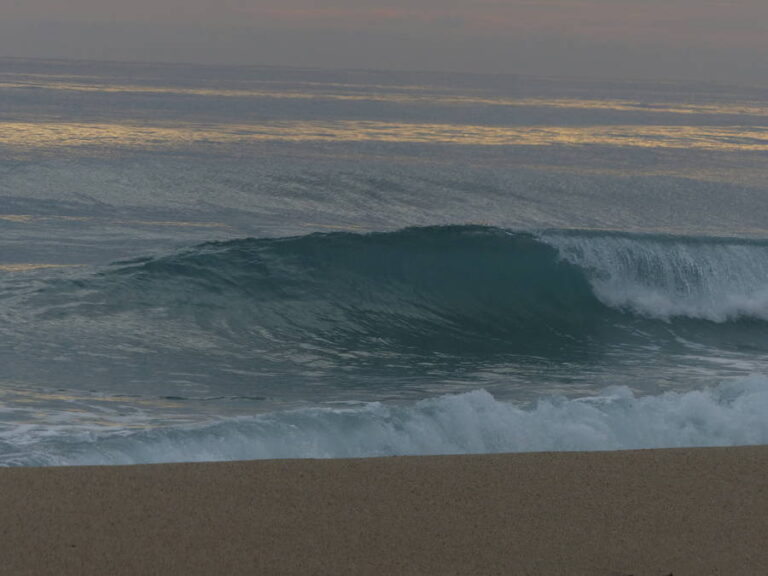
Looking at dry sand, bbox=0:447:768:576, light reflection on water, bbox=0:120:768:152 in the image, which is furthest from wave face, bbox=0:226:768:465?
light reflection on water, bbox=0:120:768:152

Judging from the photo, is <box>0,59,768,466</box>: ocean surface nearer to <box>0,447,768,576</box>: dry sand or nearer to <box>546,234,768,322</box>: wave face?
<box>546,234,768,322</box>: wave face

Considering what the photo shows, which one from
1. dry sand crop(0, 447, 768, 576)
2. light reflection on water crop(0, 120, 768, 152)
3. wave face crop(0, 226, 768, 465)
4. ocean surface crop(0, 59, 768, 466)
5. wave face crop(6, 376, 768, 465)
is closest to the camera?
dry sand crop(0, 447, 768, 576)

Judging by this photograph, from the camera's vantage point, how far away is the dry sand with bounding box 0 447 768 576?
13.4ft

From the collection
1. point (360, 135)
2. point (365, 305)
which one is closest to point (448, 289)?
point (365, 305)

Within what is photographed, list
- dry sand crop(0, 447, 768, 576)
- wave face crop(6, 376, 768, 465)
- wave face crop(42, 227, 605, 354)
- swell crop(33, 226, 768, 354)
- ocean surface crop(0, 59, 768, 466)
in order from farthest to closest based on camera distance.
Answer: swell crop(33, 226, 768, 354) → wave face crop(42, 227, 605, 354) → ocean surface crop(0, 59, 768, 466) → wave face crop(6, 376, 768, 465) → dry sand crop(0, 447, 768, 576)

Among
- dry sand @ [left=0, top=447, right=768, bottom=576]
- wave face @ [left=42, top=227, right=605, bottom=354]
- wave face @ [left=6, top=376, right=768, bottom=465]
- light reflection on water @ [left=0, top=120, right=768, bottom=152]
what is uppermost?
light reflection on water @ [left=0, top=120, right=768, bottom=152]

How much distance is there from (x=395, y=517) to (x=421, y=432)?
2312 millimetres

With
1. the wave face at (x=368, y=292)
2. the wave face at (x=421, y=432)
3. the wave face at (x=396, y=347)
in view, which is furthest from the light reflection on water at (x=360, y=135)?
the wave face at (x=421, y=432)

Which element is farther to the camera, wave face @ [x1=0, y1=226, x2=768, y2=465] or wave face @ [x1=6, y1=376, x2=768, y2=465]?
wave face @ [x1=0, y1=226, x2=768, y2=465]

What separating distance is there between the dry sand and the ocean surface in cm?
149

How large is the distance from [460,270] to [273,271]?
335 centimetres

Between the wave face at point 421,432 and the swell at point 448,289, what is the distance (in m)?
4.79

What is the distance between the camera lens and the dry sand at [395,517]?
13.4ft

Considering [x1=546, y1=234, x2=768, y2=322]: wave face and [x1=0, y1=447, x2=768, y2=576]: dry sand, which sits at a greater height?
[x1=0, y1=447, x2=768, y2=576]: dry sand
